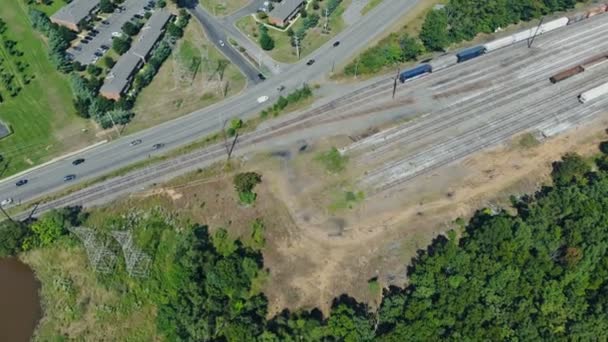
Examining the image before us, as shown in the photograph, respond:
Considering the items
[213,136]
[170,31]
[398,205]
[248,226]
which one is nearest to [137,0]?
[170,31]

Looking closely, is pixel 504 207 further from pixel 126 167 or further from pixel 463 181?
pixel 126 167

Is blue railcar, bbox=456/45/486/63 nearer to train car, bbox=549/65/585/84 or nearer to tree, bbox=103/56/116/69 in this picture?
train car, bbox=549/65/585/84

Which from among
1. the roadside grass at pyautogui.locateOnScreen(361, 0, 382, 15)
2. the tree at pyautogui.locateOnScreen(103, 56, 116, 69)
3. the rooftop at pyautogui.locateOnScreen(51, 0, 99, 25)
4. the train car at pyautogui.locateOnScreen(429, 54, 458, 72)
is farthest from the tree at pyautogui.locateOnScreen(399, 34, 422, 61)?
the rooftop at pyautogui.locateOnScreen(51, 0, 99, 25)

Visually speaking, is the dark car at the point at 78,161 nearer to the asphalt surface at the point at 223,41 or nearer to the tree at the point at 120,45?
the tree at the point at 120,45

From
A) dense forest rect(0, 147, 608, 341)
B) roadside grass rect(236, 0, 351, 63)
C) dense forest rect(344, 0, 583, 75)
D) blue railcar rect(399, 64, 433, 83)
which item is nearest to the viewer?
dense forest rect(0, 147, 608, 341)

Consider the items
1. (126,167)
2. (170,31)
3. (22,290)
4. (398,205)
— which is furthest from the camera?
(170,31)

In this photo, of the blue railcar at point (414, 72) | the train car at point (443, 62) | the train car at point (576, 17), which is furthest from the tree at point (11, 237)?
the train car at point (576, 17)

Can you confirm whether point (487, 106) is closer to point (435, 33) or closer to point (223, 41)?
point (435, 33)
